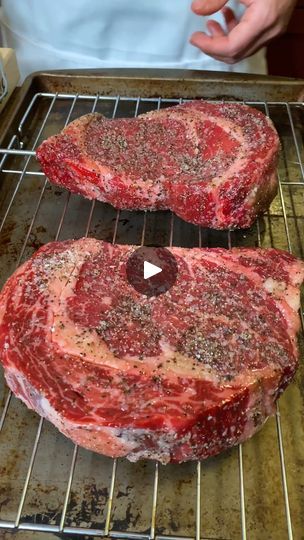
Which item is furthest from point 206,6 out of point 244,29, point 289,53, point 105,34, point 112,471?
point 289,53

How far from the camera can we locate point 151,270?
73.2 inches

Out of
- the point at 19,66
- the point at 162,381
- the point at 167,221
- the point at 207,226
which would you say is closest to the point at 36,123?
the point at 19,66

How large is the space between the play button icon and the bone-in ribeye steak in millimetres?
307

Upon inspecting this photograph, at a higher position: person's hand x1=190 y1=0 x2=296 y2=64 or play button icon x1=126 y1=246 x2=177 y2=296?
person's hand x1=190 y1=0 x2=296 y2=64

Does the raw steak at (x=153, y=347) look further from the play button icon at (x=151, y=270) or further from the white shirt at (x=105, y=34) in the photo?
the white shirt at (x=105, y=34)

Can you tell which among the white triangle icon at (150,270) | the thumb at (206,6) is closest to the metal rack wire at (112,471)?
the white triangle icon at (150,270)

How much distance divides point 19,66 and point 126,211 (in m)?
1.31

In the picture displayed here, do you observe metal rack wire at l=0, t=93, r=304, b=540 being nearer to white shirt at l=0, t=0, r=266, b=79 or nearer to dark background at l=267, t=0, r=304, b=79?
white shirt at l=0, t=0, r=266, b=79

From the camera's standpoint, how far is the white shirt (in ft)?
9.28

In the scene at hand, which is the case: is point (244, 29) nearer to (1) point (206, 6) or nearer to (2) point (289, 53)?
(1) point (206, 6)

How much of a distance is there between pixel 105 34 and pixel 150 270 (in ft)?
5.36

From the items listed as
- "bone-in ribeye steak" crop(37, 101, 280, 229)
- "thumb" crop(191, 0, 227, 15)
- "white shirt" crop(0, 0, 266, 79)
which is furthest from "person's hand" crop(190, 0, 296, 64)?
"bone-in ribeye steak" crop(37, 101, 280, 229)

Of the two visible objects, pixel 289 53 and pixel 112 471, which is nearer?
pixel 112 471

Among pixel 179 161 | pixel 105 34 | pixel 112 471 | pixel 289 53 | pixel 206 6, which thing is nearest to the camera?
pixel 112 471
